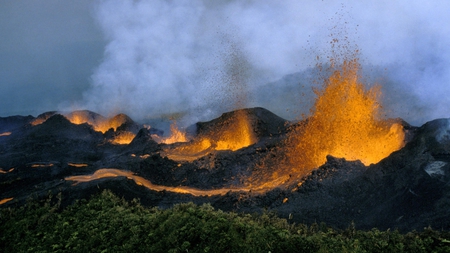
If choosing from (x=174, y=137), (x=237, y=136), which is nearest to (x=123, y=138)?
(x=174, y=137)

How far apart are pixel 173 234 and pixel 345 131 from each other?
16.5 m

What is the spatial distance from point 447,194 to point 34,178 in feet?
75.1

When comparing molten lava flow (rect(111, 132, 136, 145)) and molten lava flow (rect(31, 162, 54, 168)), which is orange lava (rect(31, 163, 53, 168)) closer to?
molten lava flow (rect(31, 162, 54, 168))

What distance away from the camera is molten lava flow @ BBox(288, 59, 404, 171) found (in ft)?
75.0

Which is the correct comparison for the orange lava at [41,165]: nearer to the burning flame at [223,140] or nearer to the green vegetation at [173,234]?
the burning flame at [223,140]

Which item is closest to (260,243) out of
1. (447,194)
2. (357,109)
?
(447,194)

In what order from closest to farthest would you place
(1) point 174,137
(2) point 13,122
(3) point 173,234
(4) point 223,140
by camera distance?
(3) point 173,234 → (4) point 223,140 → (1) point 174,137 → (2) point 13,122

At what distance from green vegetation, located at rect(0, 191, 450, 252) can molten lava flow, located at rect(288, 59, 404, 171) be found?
1007 centimetres

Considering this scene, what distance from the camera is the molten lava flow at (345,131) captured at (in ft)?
75.0

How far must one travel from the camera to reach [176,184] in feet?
78.7

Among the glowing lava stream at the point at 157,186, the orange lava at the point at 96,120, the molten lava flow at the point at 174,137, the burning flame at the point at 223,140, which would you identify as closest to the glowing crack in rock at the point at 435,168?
the glowing lava stream at the point at 157,186

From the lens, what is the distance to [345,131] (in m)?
23.8

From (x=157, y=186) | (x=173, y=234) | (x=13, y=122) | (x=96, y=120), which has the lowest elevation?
(x=173, y=234)

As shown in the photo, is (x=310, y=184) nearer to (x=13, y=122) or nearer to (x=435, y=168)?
(x=435, y=168)
